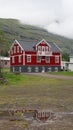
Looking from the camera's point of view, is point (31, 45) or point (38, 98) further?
point (31, 45)

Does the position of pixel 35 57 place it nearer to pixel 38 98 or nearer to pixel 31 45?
pixel 31 45

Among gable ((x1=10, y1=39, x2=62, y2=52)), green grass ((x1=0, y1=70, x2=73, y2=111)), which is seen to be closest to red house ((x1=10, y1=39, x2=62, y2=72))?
gable ((x1=10, y1=39, x2=62, y2=52))

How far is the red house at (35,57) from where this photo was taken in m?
109

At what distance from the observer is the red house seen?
108750mm

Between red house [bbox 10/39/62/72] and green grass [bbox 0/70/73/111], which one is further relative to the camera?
red house [bbox 10/39/62/72]

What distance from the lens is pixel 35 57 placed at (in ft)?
362

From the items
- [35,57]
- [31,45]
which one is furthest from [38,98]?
[31,45]

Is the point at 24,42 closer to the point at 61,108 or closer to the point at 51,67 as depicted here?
the point at 51,67

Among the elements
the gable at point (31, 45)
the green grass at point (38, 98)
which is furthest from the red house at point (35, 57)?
the green grass at point (38, 98)

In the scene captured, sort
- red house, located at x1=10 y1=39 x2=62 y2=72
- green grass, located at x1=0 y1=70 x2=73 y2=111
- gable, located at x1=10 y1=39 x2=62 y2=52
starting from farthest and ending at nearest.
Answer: red house, located at x1=10 y1=39 x2=62 y2=72, gable, located at x1=10 y1=39 x2=62 y2=52, green grass, located at x1=0 y1=70 x2=73 y2=111

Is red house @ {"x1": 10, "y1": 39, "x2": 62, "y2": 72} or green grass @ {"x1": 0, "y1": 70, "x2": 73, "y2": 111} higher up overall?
red house @ {"x1": 10, "y1": 39, "x2": 62, "y2": 72}

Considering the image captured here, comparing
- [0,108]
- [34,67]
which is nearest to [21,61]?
[34,67]

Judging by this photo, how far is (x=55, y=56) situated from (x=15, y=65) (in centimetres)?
1293

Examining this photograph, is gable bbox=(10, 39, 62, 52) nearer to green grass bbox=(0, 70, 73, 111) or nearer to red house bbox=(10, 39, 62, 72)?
red house bbox=(10, 39, 62, 72)
